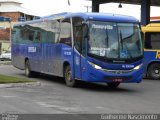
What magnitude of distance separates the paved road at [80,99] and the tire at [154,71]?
16.4 feet

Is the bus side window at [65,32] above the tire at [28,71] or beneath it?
above

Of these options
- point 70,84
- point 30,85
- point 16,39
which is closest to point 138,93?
point 70,84

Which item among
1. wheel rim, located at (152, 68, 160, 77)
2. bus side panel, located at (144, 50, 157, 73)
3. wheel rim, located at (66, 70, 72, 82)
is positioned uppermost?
bus side panel, located at (144, 50, 157, 73)

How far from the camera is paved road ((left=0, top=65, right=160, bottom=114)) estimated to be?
13.2 metres

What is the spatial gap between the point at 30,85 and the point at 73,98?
14.2 feet

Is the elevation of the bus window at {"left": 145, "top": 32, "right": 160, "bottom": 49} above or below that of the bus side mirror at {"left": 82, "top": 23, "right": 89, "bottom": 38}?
below

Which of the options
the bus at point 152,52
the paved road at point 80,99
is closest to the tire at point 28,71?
the paved road at point 80,99

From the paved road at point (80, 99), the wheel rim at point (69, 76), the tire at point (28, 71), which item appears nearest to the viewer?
the paved road at point (80, 99)

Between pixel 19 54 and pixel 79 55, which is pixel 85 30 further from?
pixel 19 54

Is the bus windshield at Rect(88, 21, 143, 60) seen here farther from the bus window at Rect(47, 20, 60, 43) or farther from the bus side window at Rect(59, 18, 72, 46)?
the bus window at Rect(47, 20, 60, 43)

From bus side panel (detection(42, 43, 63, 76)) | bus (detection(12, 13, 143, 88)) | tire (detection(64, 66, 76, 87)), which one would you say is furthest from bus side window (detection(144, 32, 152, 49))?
tire (detection(64, 66, 76, 87))

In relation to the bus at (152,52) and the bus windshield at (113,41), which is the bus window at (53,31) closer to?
the bus windshield at (113,41)

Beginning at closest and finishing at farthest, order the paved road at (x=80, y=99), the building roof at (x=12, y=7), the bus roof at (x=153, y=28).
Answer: the paved road at (x=80, y=99) → the bus roof at (x=153, y=28) → the building roof at (x=12, y=7)

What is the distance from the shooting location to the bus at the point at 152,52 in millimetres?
26062
